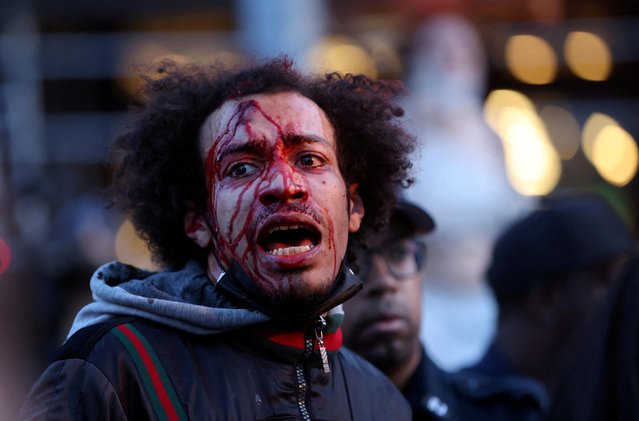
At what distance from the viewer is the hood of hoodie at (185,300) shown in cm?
307

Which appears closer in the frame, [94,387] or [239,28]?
[94,387]

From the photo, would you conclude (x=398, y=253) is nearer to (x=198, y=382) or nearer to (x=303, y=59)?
(x=198, y=382)

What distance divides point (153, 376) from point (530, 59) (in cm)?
864

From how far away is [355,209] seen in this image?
11.6 feet

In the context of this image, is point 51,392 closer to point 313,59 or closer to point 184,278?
point 184,278

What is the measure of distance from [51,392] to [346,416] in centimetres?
79

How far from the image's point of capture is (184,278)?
3.27 m

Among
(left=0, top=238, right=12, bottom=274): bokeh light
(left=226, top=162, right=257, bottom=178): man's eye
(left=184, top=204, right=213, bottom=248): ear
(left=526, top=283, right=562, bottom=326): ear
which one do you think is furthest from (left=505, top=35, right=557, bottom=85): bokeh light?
(left=226, top=162, right=257, bottom=178): man's eye

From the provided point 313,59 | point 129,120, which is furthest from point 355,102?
point 313,59

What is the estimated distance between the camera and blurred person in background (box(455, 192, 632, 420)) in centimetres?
573

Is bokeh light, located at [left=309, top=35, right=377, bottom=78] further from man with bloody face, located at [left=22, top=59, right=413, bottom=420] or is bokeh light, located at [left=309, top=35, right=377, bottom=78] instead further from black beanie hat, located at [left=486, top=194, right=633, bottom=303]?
man with bloody face, located at [left=22, top=59, right=413, bottom=420]

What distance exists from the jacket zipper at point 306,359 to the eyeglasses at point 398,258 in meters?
1.17

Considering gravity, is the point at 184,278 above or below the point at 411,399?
above

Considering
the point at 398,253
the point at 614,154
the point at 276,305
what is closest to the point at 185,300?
the point at 276,305
